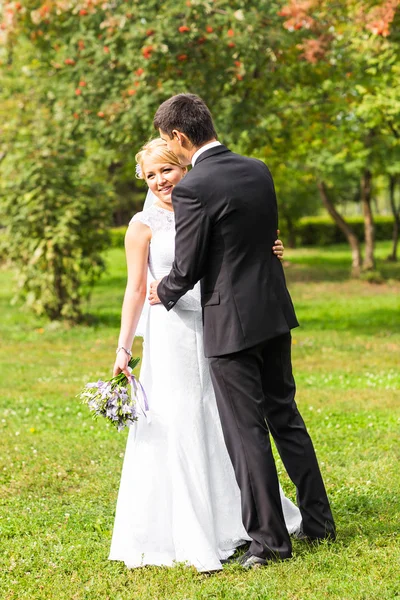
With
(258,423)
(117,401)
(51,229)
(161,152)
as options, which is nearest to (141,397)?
(117,401)

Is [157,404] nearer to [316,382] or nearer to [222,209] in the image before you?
[222,209]

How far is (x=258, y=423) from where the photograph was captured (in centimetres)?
425

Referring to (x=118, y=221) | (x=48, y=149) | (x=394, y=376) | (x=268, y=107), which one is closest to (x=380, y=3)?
(x=268, y=107)

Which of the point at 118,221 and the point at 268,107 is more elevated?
the point at 268,107

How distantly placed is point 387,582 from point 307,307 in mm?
13866

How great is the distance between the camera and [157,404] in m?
4.58

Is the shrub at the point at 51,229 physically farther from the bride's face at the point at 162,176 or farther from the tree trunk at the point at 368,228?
the tree trunk at the point at 368,228

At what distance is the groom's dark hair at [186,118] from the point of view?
13.6ft

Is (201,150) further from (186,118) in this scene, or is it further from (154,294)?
(154,294)

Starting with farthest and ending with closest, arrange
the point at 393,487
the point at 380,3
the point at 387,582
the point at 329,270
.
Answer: the point at 329,270 → the point at 380,3 → the point at 393,487 → the point at 387,582

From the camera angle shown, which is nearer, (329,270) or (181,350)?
(181,350)

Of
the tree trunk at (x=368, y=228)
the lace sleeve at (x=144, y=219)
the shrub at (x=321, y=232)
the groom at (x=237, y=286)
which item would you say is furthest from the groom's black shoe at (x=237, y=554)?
the shrub at (x=321, y=232)

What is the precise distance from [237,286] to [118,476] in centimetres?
253

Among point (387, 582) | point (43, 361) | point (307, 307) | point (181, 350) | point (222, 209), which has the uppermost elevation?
point (222, 209)
